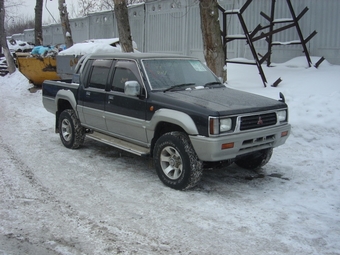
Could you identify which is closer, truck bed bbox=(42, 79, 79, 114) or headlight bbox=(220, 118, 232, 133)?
headlight bbox=(220, 118, 232, 133)

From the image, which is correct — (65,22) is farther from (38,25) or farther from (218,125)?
(218,125)

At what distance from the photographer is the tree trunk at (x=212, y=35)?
9.85m

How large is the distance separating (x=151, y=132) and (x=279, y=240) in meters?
2.50

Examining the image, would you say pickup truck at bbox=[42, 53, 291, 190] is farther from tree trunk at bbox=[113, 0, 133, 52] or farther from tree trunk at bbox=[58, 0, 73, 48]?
tree trunk at bbox=[58, 0, 73, 48]

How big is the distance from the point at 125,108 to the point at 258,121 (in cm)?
211

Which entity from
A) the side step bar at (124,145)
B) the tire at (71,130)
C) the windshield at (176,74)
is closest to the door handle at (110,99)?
the side step bar at (124,145)

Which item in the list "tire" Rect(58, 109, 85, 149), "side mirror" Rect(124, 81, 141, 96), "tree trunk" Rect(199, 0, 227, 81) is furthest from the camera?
"tree trunk" Rect(199, 0, 227, 81)

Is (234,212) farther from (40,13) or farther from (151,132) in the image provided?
(40,13)

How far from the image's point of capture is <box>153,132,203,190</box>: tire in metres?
5.22

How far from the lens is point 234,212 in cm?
477

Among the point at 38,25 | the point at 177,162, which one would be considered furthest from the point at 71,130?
the point at 38,25

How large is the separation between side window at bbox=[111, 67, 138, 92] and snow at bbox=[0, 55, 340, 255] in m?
1.36

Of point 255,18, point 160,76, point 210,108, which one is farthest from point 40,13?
point 210,108

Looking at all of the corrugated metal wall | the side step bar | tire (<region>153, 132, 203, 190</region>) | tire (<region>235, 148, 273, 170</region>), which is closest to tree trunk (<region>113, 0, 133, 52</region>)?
the corrugated metal wall
